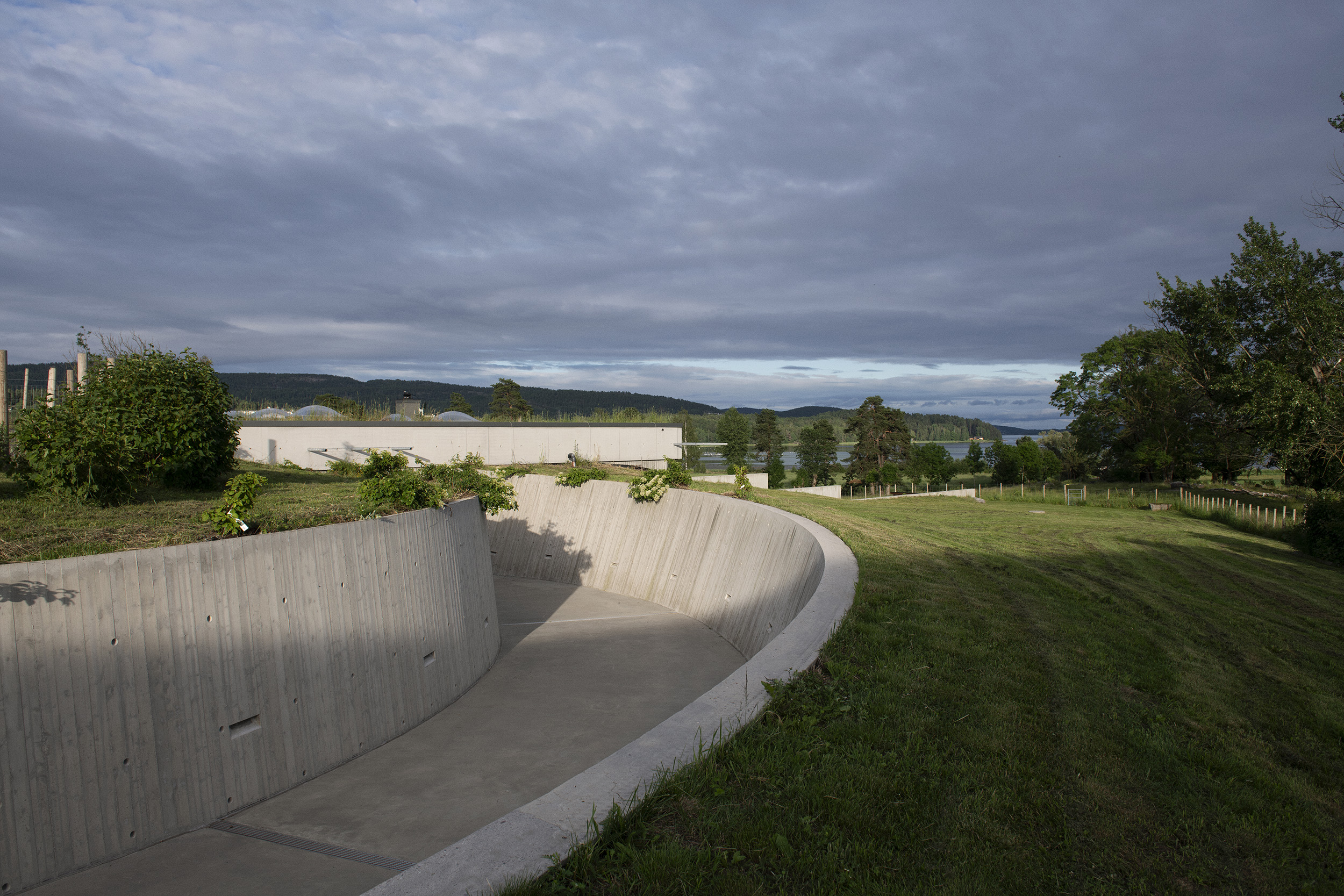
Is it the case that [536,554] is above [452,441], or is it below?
below

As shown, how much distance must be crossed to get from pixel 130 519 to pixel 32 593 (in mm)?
2771

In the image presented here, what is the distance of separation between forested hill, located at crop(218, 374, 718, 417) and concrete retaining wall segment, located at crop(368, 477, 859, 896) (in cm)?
5831

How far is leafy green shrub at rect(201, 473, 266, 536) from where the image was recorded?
6625 mm

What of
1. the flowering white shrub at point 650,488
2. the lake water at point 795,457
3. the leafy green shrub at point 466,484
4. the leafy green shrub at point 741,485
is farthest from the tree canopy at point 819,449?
the leafy green shrub at point 466,484

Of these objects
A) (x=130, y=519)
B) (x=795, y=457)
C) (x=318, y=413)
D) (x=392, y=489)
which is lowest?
(x=795, y=457)

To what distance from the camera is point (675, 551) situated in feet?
51.3

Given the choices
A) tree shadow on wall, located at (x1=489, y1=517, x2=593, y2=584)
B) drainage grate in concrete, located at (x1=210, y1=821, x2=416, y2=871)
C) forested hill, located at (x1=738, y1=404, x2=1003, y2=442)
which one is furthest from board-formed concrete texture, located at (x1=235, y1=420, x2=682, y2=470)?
forested hill, located at (x1=738, y1=404, x2=1003, y2=442)

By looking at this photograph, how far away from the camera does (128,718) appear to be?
17.1 ft

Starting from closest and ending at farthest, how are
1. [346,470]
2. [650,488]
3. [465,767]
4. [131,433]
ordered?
[465,767]
[131,433]
[650,488]
[346,470]

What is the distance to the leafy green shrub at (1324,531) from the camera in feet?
52.3

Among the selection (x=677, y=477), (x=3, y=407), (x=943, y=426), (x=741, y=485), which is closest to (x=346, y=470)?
(x=3, y=407)

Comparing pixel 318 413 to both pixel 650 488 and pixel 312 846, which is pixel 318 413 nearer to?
pixel 650 488

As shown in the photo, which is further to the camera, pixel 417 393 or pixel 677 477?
pixel 417 393

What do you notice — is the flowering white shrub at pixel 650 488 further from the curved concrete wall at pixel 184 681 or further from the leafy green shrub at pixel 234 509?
the leafy green shrub at pixel 234 509
